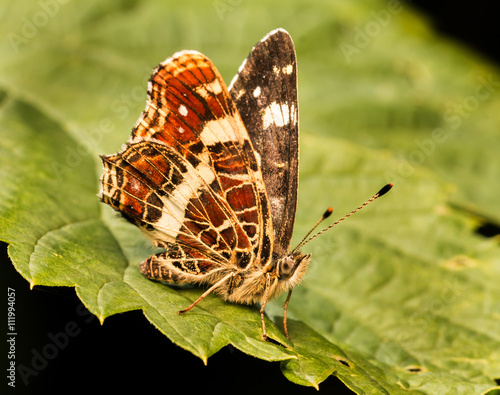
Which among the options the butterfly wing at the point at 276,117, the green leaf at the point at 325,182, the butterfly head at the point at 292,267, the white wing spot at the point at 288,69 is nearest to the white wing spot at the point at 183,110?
the butterfly wing at the point at 276,117

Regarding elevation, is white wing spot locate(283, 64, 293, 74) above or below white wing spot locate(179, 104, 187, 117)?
above

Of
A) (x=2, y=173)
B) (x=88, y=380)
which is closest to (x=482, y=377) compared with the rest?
(x=88, y=380)

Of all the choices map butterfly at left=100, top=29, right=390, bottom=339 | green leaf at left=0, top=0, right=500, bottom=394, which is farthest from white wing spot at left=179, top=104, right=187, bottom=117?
green leaf at left=0, top=0, right=500, bottom=394

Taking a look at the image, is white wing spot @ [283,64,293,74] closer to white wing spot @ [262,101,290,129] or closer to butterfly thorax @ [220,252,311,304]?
white wing spot @ [262,101,290,129]

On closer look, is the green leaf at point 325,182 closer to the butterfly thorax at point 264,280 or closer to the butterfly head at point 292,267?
the butterfly thorax at point 264,280

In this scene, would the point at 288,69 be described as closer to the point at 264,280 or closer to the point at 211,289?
the point at 264,280

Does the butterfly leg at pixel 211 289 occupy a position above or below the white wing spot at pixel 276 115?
below

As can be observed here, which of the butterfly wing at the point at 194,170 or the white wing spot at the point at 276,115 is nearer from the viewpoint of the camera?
the butterfly wing at the point at 194,170

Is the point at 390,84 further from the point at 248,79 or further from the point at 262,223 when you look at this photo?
the point at 262,223
